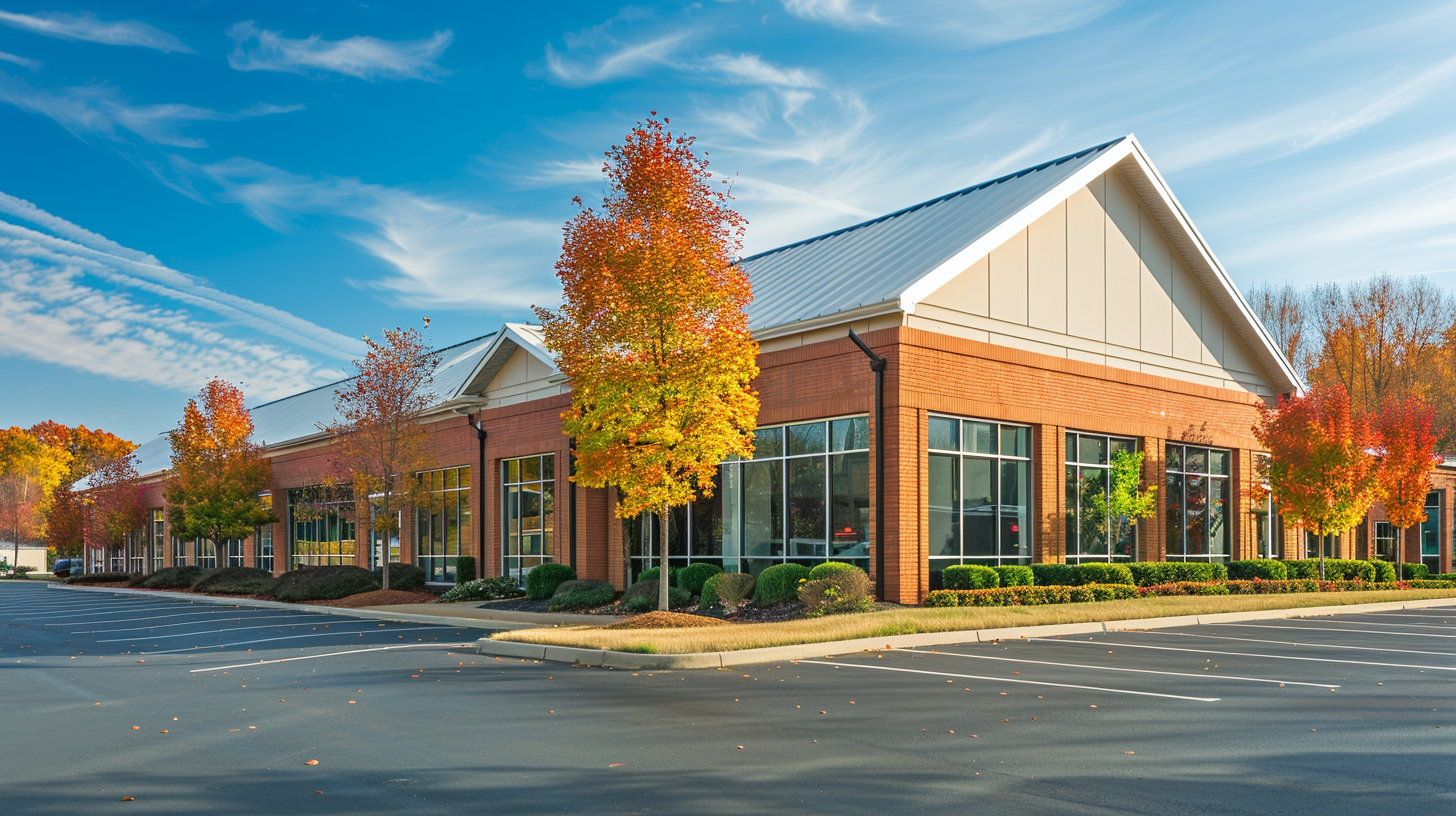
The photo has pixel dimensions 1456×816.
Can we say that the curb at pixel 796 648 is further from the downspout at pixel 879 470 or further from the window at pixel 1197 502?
the window at pixel 1197 502

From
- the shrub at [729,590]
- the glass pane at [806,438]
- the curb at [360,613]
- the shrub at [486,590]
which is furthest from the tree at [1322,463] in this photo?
the shrub at [486,590]

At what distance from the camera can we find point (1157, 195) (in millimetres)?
26859

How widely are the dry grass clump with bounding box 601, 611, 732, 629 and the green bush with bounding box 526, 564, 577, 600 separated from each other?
809 cm

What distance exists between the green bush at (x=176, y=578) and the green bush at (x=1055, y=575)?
99.4 ft

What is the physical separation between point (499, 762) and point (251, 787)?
157 centimetres

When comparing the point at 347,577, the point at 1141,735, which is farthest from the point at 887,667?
the point at 347,577

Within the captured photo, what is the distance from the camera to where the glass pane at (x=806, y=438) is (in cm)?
2252

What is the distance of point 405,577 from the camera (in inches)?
1240

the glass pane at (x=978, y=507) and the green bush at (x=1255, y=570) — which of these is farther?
the green bush at (x=1255, y=570)

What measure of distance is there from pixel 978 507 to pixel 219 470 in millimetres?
30371

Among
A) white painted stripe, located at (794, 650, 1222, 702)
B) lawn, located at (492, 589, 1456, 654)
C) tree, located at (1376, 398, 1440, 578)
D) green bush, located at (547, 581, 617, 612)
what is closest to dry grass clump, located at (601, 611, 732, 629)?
lawn, located at (492, 589, 1456, 654)

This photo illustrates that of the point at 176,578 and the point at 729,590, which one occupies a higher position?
the point at 729,590

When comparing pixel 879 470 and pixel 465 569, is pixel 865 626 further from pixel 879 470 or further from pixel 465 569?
pixel 465 569

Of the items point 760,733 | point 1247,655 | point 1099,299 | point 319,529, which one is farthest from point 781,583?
point 319,529
